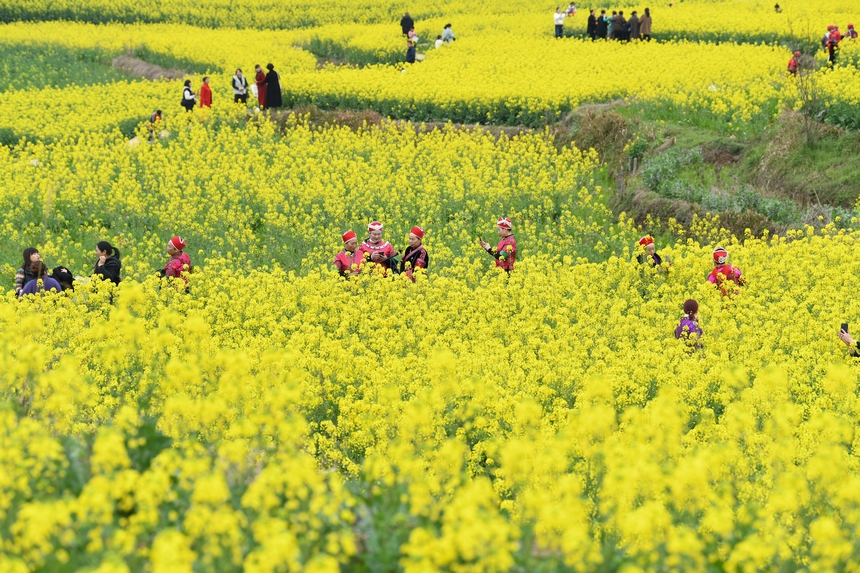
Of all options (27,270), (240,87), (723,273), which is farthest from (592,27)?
(27,270)

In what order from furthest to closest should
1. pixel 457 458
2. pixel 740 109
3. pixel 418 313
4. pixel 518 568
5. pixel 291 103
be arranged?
pixel 291 103 < pixel 740 109 < pixel 418 313 < pixel 457 458 < pixel 518 568

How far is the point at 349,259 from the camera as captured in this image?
16.1 m

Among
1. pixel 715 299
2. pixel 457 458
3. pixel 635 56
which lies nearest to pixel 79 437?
pixel 457 458

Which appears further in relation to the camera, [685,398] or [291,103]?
[291,103]

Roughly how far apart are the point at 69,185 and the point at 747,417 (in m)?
19.6

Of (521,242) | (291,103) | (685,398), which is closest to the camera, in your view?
(685,398)

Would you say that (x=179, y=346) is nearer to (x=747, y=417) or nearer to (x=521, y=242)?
(x=747, y=417)

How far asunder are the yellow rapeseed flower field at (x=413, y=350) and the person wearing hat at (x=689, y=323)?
0.17 m

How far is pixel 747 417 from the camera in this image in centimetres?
876

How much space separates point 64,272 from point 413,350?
575 centimetres

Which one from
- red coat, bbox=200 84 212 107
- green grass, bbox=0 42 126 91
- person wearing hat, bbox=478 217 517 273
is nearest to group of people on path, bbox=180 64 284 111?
red coat, bbox=200 84 212 107

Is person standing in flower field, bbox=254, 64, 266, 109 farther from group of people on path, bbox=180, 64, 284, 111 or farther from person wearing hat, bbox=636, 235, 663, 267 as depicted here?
person wearing hat, bbox=636, 235, 663, 267

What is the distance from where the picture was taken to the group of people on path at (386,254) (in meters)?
15.8

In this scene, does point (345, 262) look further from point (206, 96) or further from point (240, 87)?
point (240, 87)
